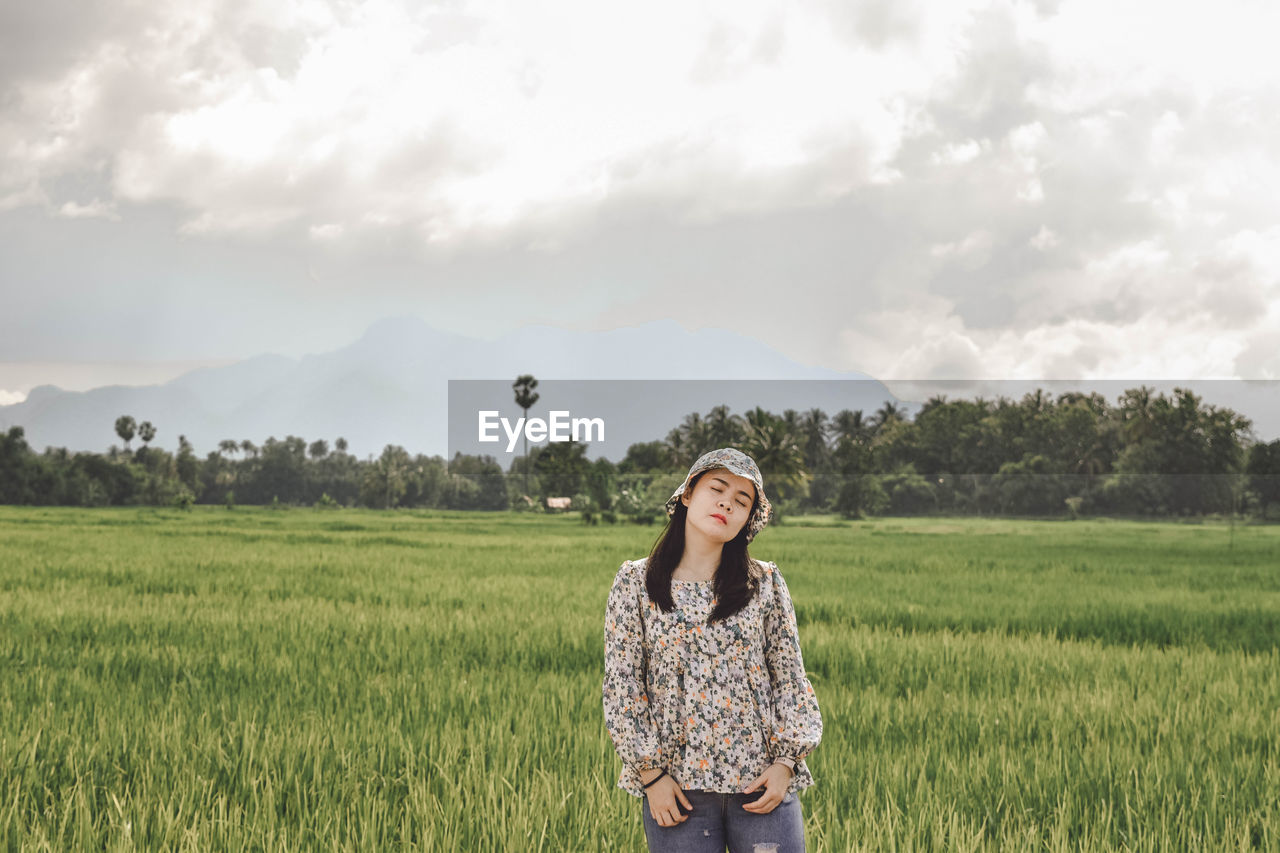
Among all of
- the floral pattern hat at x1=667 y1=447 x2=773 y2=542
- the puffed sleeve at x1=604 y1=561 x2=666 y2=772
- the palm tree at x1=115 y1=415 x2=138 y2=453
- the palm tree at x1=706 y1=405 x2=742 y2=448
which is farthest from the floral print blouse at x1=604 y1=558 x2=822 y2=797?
the palm tree at x1=115 y1=415 x2=138 y2=453

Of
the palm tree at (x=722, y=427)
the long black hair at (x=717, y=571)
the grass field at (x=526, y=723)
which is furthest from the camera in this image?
the palm tree at (x=722, y=427)

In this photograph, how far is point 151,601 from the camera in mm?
9820

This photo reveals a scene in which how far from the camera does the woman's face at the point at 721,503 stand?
2.03 m

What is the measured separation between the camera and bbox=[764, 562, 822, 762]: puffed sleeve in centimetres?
199

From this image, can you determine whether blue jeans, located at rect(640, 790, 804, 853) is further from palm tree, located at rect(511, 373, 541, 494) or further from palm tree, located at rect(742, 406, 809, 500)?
palm tree, located at rect(511, 373, 541, 494)

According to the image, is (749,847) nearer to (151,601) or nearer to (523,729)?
(523,729)

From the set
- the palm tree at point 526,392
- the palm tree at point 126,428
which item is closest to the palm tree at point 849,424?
the palm tree at point 526,392

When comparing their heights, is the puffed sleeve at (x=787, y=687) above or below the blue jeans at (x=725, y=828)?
above

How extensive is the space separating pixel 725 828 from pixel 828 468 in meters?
93.3

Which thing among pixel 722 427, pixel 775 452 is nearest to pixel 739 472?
pixel 775 452

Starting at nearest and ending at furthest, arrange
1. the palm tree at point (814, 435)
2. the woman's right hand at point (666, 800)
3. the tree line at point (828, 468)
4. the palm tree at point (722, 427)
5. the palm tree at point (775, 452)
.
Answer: the woman's right hand at point (666, 800) → the tree line at point (828, 468) → the palm tree at point (775, 452) → the palm tree at point (722, 427) → the palm tree at point (814, 435)

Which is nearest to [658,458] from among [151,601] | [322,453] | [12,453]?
[322,453]

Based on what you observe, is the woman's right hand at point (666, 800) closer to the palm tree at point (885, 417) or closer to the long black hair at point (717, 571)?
the long black hair at point (717, 571)

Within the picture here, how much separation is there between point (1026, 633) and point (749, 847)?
8.19 meters
